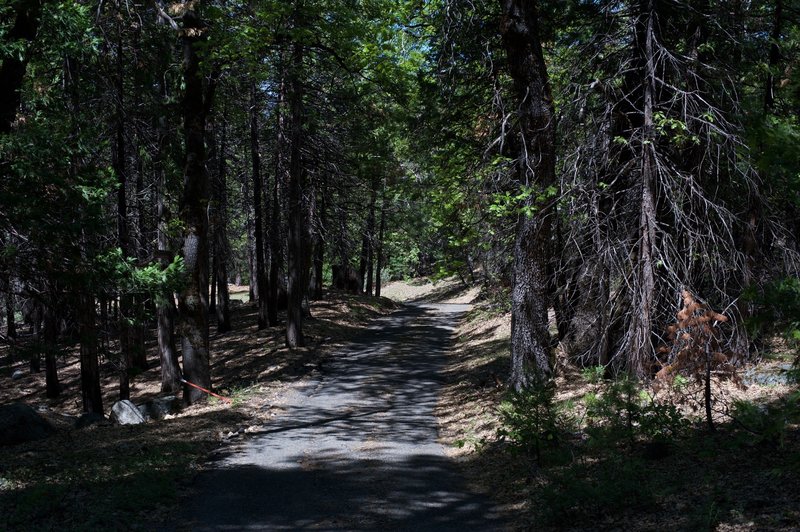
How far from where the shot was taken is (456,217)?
17.1 metres

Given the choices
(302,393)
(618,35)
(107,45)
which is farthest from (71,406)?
A: (618,35)

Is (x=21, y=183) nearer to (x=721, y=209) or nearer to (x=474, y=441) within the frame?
(x=474, y=441)

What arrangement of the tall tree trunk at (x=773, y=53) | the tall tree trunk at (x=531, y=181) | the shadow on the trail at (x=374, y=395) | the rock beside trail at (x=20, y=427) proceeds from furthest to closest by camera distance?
the shadow on the trail at (x=374, y=395), the rock beside trail at (x=20, y=427), the tall tree trunk at (x=773, y=53), the tall tree trunk at (x=531, y=181)

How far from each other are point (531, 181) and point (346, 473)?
5325 mm

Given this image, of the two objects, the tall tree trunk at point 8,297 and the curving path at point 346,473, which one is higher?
the tall tree trunk at point 8,297

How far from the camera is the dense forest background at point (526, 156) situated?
322 inches

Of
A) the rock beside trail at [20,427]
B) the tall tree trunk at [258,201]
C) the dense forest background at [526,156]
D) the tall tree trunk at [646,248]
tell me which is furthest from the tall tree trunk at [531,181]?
the tall tree trunk at [258,201]

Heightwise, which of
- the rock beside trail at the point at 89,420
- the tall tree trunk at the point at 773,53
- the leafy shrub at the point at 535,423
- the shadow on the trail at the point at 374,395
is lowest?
the shadow on the trail at the point at 374,395

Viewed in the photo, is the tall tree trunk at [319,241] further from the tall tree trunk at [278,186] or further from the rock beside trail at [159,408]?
the rock beside trail at [159,408]

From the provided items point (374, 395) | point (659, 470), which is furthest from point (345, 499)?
point (374, 395)

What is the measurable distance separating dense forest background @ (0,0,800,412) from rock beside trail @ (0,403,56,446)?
3.65 ft

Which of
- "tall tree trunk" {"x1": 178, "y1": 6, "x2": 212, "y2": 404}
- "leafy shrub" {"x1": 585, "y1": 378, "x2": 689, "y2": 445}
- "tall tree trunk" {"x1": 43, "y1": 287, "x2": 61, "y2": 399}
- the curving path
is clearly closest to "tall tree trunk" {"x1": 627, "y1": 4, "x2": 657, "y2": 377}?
"leafy shrub" {"x1": 585, "y1": 378, "x2": 689, "y2": 445}

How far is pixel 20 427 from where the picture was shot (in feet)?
34.7

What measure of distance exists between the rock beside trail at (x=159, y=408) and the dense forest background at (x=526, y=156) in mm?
884
